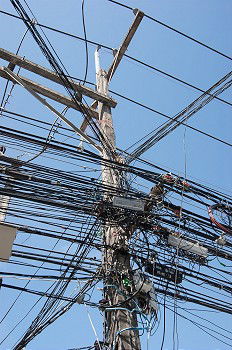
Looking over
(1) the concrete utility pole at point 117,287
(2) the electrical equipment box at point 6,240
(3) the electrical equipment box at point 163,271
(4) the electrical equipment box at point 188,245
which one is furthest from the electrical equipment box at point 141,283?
(2) the electrical equipment box at point 6,240

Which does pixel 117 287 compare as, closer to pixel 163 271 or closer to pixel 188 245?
pixel 163 271

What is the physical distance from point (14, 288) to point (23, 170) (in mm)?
1311

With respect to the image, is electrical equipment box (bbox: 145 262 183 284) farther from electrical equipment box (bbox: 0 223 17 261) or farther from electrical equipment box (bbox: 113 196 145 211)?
electrical equipment box (bbox: 0 223 17 261)

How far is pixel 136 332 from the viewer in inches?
180

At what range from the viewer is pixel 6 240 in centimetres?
475

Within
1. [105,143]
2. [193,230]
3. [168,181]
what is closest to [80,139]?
[105,143]

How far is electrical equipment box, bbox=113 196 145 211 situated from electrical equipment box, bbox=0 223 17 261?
1.20 m

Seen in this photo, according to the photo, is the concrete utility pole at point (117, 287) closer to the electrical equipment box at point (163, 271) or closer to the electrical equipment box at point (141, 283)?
the electrical equipment box at point (141, 283)

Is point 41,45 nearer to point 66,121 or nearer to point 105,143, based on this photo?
point 66,121

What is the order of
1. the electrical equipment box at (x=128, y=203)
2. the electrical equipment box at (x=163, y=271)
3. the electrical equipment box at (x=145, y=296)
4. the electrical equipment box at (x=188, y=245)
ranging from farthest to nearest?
the electrical equipment box at (x=188, y=245) < the electrical equipment box at (x=163, y=271) < the electrical equipment box at (x=128, y=203) < the electrical equipment box at (x=145, y=296)

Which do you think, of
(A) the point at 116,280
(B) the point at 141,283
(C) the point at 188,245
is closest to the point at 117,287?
(A) the point at 116,280

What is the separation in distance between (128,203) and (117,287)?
0.97m

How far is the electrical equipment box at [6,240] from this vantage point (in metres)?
4.74

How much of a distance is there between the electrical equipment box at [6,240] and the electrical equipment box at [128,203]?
1.20 meters
